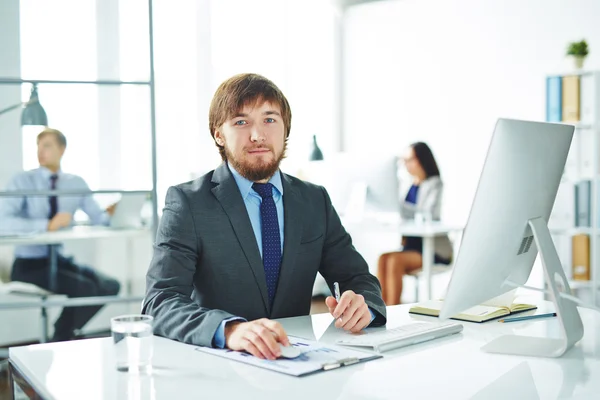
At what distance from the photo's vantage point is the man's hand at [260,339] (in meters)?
1.31

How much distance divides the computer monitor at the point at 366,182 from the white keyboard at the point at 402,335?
9.66 ft

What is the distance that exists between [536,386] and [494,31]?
493 cm

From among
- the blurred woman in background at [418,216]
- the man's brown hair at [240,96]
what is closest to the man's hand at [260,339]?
the man's brown hair at [240,96]

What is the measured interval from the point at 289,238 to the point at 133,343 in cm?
65

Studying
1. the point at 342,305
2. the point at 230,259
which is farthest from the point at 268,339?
the point at 230,259

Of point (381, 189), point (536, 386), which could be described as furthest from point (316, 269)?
point (381, 189)

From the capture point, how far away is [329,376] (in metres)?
1.22

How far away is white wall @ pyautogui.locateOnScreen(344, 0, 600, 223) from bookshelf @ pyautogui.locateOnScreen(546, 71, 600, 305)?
583 mm

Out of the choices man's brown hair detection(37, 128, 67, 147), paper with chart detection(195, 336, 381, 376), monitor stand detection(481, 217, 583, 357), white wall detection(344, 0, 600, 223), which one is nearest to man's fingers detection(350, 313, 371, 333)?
paper with chart detection(195, 336, 381, 376)

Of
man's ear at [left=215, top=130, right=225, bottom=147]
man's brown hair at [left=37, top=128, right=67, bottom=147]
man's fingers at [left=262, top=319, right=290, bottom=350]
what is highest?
man's brown hair at [left=37, top=128, right=67, bottom=147]

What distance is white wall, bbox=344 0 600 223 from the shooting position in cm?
540

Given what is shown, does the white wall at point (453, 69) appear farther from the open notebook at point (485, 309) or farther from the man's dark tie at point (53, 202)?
the open notebook at point (485, 309)

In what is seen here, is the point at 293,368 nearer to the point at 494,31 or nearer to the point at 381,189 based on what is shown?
the point at 381,189

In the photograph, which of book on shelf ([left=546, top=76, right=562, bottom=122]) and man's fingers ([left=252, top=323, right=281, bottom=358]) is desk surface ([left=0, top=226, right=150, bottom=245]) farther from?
book on shelf ([left=546, top=76, right=562, bottom=122])
